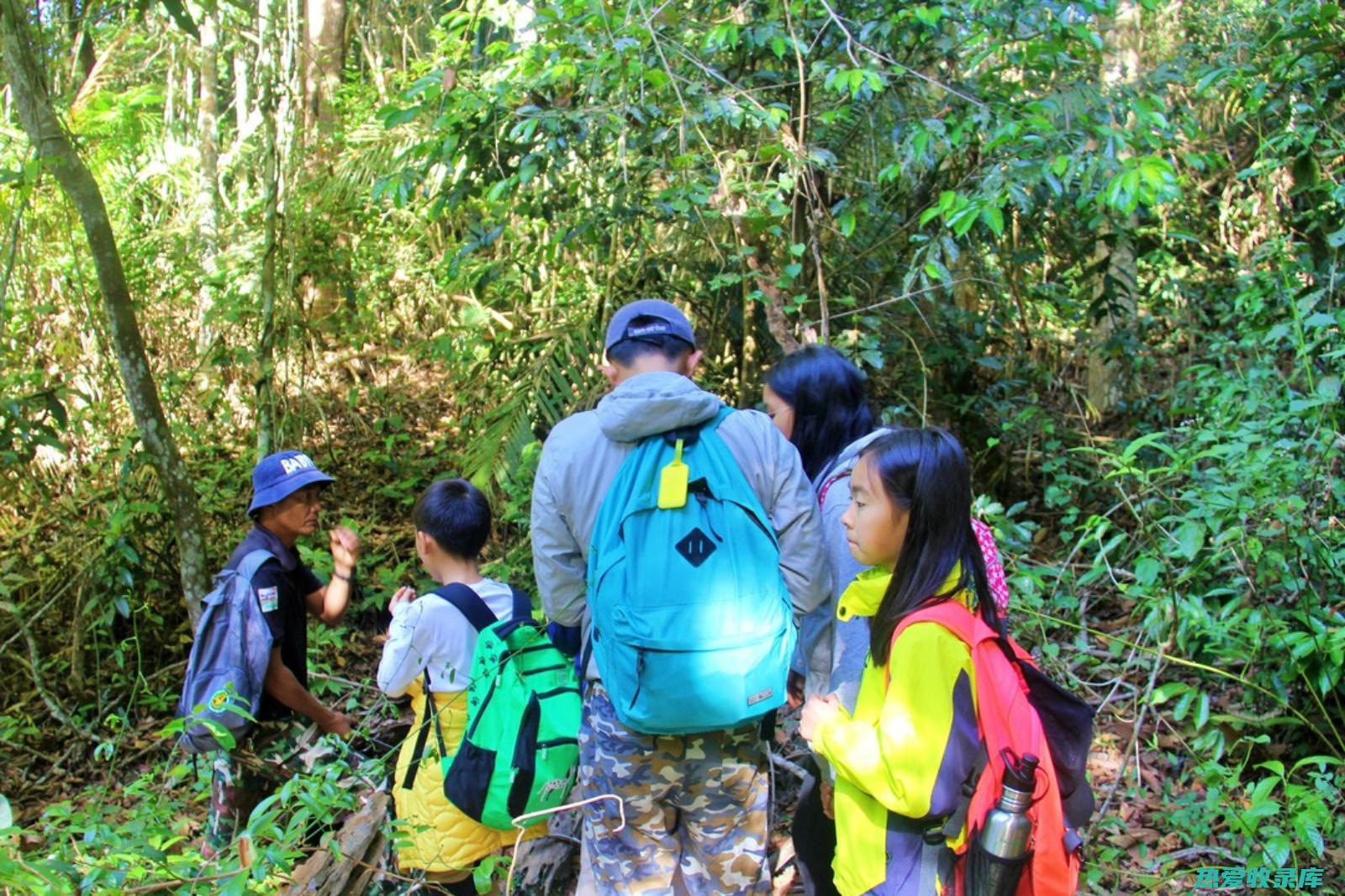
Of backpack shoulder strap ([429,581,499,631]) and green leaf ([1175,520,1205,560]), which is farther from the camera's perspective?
green leaf ([1175,520,1205,560])

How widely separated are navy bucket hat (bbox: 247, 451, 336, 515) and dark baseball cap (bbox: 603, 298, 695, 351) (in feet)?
4.30

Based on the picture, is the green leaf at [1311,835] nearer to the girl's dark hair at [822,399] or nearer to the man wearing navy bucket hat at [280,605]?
the girl's dark hair at [822,399]

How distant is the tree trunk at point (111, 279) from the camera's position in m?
4.28

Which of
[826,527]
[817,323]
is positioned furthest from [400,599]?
[817,323]

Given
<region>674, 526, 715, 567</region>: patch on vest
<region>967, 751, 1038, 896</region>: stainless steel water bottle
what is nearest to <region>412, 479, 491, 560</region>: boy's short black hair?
<region>674, 526, 715, 567</region>: patch on vest

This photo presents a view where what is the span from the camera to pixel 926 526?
7.22 ft

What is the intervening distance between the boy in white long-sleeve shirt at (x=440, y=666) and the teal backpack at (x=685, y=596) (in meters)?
0.61

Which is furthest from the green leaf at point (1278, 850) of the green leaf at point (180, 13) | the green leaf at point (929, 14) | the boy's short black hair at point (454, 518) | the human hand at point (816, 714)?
the green leaf at point (180, 13)

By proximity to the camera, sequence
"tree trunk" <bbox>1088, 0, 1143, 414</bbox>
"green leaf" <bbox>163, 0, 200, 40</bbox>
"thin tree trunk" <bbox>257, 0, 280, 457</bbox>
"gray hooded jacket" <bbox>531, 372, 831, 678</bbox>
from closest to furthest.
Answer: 1. "gray hooded jacket" <bbox>531, 372, 831, 678</bbox>
2. "green leaf" <bbox>163, 0, 200, 40</bbox>
3. "thin tree trunk" <bbox>257, 0, 280, 457</bbox>
4. "tree trunk" <bbox>1088, 0, 1143, 414</bbox>

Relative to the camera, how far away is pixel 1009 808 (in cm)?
190

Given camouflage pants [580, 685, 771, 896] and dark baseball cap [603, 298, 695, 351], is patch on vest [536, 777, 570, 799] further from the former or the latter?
dark baseball cap [603, 298, 695, 351]

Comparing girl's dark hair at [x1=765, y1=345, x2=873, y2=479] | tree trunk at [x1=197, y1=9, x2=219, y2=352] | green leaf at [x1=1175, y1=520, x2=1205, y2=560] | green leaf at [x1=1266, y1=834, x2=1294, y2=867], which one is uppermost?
tree trunk at [x1=197, y1=9, x2=219, y2=352]

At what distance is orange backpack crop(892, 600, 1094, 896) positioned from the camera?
1.98 meters

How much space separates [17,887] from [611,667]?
1.23 m
